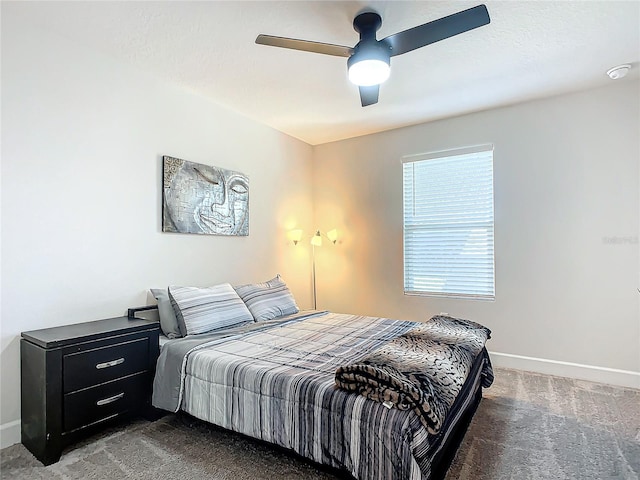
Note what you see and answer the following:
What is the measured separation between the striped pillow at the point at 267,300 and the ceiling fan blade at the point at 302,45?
2.15 m

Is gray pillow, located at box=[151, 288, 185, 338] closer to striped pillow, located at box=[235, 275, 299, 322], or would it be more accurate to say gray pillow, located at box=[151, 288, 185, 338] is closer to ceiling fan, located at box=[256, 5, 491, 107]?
striped pillow, located at box=[235, 275, 299, 322]

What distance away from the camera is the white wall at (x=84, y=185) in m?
2.24

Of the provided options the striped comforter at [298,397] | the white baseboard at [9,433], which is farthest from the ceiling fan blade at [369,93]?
the white baseboard at [9,433]

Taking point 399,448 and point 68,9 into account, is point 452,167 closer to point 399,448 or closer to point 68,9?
point 399,448

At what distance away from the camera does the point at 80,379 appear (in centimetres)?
215

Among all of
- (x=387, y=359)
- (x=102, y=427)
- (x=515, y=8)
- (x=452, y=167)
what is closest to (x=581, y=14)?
(x=515, y=8)

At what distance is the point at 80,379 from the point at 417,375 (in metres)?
1.97

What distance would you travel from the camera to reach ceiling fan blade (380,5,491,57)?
1.77m

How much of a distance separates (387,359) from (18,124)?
266cm

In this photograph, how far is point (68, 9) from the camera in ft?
7.18

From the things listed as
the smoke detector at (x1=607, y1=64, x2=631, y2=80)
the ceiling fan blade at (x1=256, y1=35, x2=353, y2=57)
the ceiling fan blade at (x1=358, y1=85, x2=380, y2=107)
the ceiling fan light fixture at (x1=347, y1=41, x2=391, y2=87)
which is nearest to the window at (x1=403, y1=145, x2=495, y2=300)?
the smoke detector at (x1=607, y1=64, x2=631, y2=80)

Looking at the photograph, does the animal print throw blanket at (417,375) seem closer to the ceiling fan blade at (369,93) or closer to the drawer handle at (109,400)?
the drawer handle at (109,400)

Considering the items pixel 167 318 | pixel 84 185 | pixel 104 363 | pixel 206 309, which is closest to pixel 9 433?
pixel 104 363

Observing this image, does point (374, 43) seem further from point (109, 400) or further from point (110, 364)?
point (109, 400)
